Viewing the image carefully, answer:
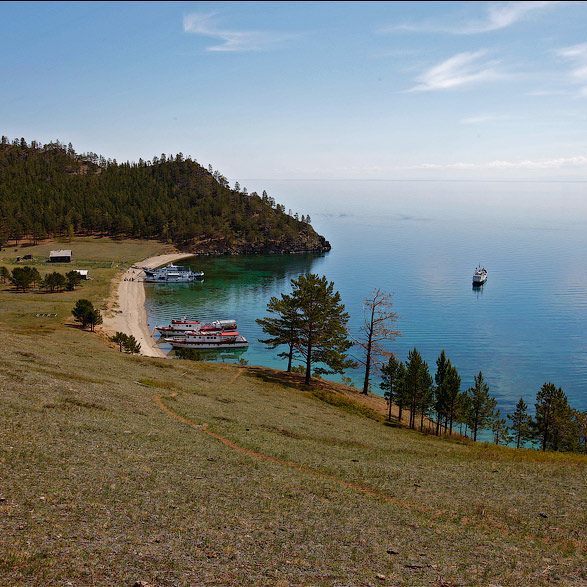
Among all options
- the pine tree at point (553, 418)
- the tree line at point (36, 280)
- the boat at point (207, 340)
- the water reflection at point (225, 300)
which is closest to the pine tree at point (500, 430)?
the pine tree at point (553, 418)

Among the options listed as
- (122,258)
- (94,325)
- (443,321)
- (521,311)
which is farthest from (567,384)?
(122,258)

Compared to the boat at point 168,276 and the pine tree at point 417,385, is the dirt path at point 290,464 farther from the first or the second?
the boat at point 168,276

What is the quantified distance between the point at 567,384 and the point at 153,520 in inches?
3366

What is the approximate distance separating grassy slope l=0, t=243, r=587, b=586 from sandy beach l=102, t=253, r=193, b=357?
52695mm

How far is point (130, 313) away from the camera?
383 ft

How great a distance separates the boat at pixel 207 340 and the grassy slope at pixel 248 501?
56.1 meters

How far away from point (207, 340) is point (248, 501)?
3144 inches

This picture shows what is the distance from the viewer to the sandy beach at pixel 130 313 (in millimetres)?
94500

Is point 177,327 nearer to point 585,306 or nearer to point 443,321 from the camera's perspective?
point 443,321

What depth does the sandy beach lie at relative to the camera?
94500 mm

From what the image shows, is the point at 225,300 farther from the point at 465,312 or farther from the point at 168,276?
the point at 465,312

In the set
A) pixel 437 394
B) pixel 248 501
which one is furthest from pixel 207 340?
pixel 248 501

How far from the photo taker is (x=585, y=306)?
136 meters

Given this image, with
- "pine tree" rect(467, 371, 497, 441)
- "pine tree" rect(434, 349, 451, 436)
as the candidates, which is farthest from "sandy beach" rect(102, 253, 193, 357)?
"pine tree" rect(467, 371, 497, 441)
